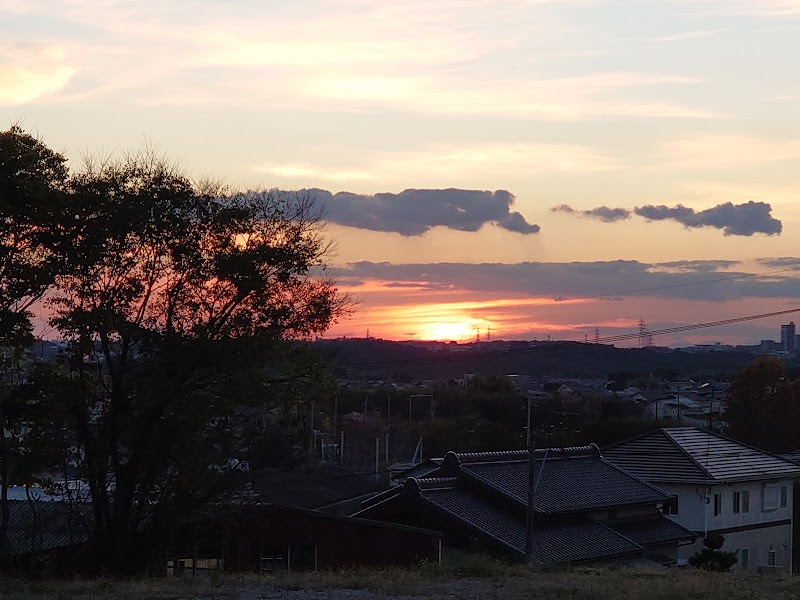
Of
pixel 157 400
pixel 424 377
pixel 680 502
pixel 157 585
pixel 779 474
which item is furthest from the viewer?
pixel 424 377

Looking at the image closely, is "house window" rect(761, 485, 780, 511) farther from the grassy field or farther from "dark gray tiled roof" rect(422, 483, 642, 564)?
the grassy field

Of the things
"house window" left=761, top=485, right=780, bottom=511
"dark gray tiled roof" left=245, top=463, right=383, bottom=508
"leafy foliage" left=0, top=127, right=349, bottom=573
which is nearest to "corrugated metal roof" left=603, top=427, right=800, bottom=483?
"house window" left=761, top=485, right=780, bottom=511

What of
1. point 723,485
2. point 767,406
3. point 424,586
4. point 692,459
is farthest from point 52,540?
point 767,406

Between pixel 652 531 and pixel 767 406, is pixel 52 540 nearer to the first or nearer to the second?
pixel 652 531

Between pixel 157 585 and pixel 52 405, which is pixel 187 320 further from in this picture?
pixel 157 585

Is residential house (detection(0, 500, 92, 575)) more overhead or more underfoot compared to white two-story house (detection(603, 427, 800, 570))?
more overhead

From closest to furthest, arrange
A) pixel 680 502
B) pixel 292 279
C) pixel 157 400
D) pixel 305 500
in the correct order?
pixel 157 400 < pixel 292 279 < pixel 305 500 < pixel 680 502

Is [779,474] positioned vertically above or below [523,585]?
below

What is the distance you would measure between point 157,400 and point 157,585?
557 centimetres

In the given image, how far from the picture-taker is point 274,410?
21.5 metres

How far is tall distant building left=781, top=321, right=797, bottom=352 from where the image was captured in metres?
166

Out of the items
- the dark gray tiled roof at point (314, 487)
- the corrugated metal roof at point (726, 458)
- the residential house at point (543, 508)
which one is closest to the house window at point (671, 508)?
the corrugated metal roof at point (726, 458)

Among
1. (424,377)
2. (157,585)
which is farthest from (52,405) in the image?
(424,377)

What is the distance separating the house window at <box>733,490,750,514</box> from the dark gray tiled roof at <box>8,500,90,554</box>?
1216 inches
